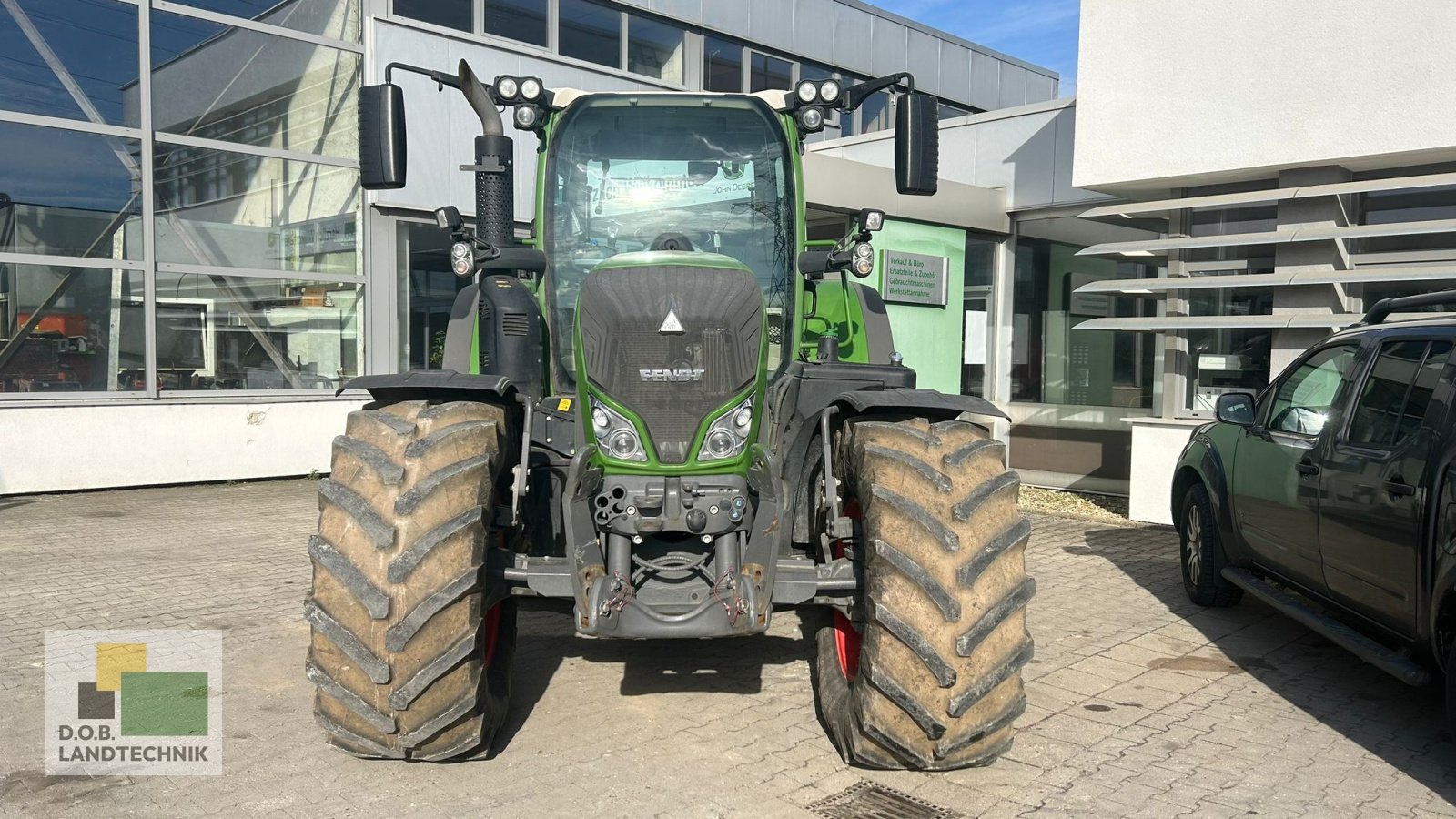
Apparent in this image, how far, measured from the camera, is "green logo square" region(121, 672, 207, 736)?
4.77 meters

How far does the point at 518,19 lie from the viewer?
49.9ft

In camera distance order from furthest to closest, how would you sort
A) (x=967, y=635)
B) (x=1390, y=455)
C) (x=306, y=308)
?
(x=306, y=308)
(x=1390, y=455)
(x=967, y=635)

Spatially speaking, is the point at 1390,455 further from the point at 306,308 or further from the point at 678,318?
the point at 306,308

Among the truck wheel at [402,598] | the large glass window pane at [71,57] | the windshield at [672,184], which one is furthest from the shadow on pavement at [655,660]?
the large glass window pane at [71,57]

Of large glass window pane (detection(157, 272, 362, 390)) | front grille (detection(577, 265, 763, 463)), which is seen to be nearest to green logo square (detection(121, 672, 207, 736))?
front grille (detection(577, 265, 763, 463))

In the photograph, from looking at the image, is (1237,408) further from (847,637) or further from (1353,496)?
(847,637)

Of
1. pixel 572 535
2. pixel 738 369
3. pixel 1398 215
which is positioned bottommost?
pixel 572 535

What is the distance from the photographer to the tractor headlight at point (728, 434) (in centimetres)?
435

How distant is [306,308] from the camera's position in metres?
14.0

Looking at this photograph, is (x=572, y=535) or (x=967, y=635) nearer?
(x=967, y=635)

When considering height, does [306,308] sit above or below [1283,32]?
below

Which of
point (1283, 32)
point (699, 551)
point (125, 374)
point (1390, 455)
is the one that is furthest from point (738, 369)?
point (125, 374)

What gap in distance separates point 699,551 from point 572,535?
0.49 meters

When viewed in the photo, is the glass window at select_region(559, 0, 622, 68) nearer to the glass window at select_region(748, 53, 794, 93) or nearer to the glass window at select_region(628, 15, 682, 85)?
the glass window at select_region(628, 15, 682, 85)
